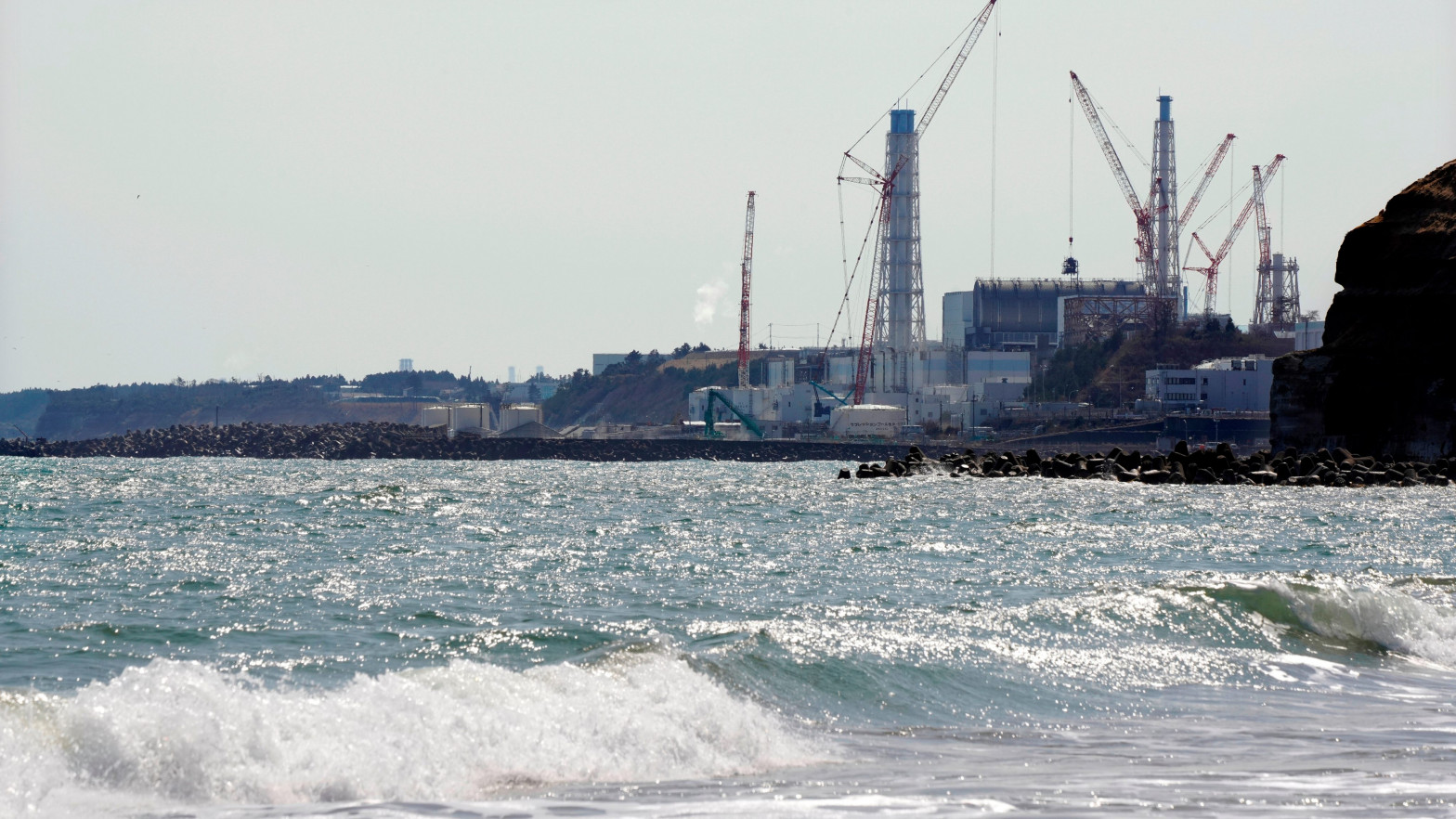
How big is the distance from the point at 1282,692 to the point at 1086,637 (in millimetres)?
2452

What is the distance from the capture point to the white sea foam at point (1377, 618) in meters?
15.1

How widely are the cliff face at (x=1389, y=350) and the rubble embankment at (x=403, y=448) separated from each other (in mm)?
57260

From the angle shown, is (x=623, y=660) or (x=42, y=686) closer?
(x=42, y=686)

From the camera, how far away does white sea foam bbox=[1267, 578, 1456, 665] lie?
15.1 metres

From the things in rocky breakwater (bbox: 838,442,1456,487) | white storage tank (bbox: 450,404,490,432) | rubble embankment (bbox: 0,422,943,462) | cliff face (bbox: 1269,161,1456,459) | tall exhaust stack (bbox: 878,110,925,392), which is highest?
tall exhaust stack (bbox: 878,110,925,392)

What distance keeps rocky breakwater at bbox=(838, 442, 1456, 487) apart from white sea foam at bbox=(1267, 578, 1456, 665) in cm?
3639

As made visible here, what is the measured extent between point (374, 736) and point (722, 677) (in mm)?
3615

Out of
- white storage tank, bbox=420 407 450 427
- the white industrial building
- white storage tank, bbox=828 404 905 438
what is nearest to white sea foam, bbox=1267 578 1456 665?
the white industrial building

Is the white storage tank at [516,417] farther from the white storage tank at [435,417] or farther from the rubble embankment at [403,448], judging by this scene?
the rubble embankment at [403,448]

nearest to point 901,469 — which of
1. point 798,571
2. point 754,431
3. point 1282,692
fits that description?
point 798,571

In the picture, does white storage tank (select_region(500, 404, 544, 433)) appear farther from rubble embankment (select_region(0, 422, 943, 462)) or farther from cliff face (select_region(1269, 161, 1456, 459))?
cliff face (select_region(1269, 161, 1456, 459))

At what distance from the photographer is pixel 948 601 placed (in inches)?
691

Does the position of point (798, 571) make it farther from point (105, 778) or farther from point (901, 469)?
point (901, 469)

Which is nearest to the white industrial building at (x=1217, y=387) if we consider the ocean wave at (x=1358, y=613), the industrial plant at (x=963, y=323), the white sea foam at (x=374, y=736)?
the industrial plant at (x=963, y=323)
